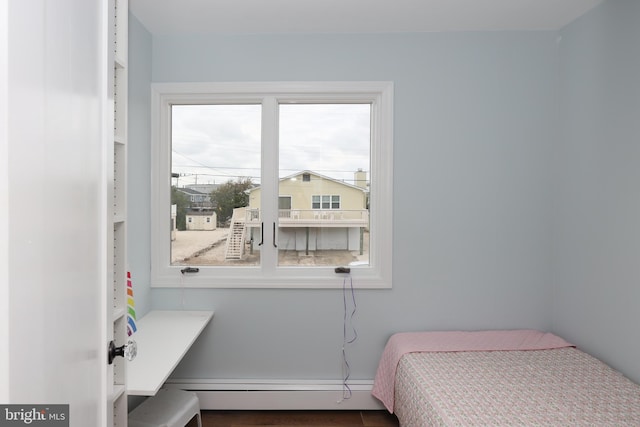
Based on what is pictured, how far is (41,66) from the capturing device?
77 centimetres

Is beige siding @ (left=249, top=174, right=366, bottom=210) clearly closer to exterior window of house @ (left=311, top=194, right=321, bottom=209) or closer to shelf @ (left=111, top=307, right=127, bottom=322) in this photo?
exterior window of house @ (left=311, top=194, right=321, bottom=209)

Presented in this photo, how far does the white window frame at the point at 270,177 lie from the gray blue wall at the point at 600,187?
1139mm

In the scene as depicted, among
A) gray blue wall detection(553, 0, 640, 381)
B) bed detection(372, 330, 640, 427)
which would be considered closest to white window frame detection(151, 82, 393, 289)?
bed detection(372, 330, 640, 427)

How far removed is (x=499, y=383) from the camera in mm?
1957

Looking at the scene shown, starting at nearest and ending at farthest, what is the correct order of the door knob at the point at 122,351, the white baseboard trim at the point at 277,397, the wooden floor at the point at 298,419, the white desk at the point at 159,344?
the door knob at the point at 122,351
the white desk at the point at 159,344
the wooden floor at the point at 298,419
the white baseboard trim at the point at 277,397

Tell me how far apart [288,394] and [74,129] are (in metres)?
2.24

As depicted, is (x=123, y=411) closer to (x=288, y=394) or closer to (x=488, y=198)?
(x=288, y=394)

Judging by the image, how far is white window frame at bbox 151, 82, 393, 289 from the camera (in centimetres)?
261

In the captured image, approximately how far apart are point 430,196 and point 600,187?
957 millimetres

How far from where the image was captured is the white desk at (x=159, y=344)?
5.47ft

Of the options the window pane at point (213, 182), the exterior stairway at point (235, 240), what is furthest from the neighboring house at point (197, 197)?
the exterior stairway at point (235, 240)

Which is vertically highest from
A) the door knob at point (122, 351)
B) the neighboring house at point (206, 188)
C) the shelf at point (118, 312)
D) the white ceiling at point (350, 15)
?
the white ceiling at point (350, 15)

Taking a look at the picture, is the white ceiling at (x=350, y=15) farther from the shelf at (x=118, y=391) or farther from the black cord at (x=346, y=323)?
the shelf at (x=118, y=391)

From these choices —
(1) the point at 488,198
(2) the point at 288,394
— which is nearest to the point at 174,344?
(2) the point at 288,394
